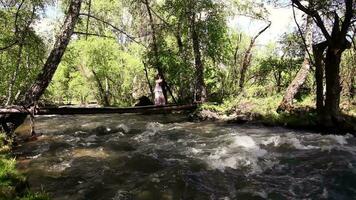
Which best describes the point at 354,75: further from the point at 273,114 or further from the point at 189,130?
the point at 189,130

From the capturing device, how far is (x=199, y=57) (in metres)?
26.5

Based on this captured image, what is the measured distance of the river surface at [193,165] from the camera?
9008 millimetres

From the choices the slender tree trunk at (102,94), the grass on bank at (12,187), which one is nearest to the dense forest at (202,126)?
the grass on bank at (12,187)

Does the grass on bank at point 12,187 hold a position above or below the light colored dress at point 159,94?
below

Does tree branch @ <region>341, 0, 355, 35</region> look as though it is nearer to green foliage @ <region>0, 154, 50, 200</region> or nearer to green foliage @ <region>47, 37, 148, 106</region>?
green foliage @ <region>0, 154, 50, 200</region>

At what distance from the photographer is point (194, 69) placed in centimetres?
2730

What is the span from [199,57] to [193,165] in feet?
52.1

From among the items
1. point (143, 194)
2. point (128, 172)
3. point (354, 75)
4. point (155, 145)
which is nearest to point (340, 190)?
point (143, 194)

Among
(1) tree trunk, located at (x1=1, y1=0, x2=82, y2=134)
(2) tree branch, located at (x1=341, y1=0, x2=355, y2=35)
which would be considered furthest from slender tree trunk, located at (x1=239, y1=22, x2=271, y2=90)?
(1) tree trunk, located at (x1=1, y1=0, x2=82, y2=134)

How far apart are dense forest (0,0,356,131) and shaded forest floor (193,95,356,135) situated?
106 mm

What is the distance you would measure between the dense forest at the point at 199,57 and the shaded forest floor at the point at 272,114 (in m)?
0.11

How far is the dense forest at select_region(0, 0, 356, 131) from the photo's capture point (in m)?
15.7

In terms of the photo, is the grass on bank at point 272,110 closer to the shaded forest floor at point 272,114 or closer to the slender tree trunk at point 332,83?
the shaded forest floor at point 272,114

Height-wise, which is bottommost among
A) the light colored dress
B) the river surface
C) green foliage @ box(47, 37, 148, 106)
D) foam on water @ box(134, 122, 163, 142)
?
the river surface
